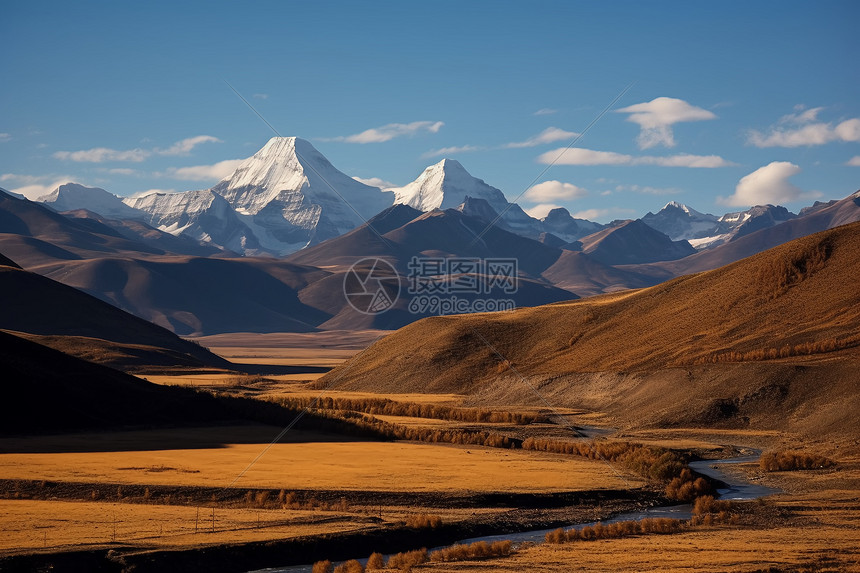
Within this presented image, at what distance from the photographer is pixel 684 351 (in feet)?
340

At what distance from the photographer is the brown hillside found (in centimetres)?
9944

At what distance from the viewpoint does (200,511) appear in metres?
39.9

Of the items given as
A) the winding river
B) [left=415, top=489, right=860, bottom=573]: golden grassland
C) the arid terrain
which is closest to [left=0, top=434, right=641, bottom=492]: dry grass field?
the arid terrain

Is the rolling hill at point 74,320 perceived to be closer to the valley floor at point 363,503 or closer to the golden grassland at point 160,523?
the valley floor at point 363,503

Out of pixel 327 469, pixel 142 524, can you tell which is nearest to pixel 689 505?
pixel 327 469

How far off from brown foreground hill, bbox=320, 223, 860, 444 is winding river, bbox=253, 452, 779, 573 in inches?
535

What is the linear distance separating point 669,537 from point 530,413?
186 feet

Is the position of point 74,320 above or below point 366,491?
above

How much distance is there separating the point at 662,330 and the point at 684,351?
10.3m

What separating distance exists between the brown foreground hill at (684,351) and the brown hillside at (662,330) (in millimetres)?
221

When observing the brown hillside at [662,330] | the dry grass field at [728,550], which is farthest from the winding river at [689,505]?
the brown hillside at [662,330]

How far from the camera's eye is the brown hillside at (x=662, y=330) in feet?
326

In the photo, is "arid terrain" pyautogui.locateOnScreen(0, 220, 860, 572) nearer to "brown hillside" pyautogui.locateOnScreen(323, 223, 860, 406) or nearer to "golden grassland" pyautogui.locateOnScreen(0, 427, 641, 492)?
"golden grassland" pyautogui.locateOnScreen(0, 427, 641, 492)

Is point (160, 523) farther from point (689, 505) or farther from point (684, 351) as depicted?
point (684, 351)
